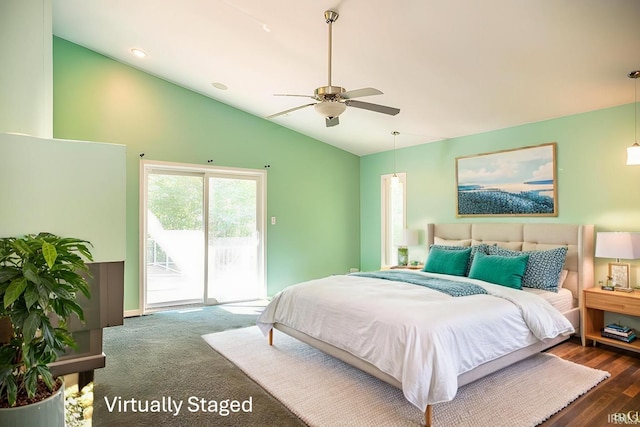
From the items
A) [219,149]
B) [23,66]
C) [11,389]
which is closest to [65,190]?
[23,66]

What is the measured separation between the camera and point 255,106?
5.48 meters

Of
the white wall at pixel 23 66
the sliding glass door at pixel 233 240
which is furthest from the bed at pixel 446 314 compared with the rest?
the white wall at pixel 23 66

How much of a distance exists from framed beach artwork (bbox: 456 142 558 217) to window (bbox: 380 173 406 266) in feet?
3.95

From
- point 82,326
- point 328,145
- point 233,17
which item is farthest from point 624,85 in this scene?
point 82,326

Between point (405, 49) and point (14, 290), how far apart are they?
322cm

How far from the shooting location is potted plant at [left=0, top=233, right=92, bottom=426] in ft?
5.23

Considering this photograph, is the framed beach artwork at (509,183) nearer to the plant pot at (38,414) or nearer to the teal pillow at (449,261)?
the teal pillow at (449,261)

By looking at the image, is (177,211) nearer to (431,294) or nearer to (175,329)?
(175,329)

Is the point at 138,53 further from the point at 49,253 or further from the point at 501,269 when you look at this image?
the point at 501,269

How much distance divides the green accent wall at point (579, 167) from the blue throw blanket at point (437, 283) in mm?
1659

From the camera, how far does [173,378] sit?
9.87 ft

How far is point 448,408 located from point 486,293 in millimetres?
1149

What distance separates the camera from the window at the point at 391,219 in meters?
6.27

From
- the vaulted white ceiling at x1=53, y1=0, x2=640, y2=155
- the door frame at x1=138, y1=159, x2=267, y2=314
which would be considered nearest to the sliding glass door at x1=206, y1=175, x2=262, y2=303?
the door frame at x1=138, y1=159, x2=267, y2=314
